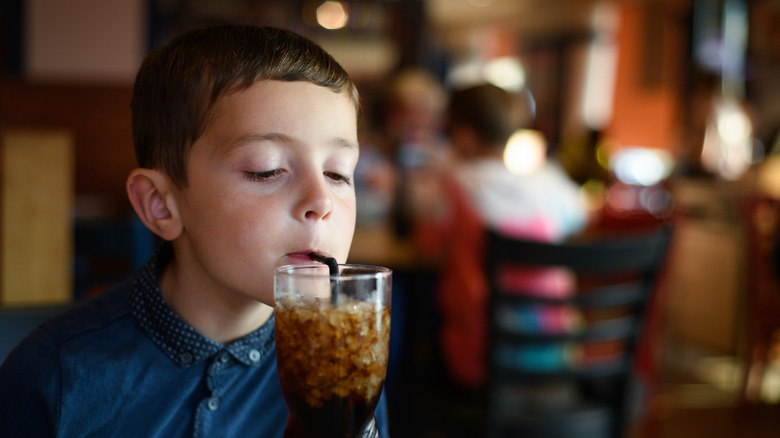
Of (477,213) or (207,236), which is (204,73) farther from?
(477,213)

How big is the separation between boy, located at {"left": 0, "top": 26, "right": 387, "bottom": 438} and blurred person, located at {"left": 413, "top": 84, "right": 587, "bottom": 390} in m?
1.42

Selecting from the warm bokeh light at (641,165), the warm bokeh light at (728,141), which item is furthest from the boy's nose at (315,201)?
the warm bokeh light at (641,165)

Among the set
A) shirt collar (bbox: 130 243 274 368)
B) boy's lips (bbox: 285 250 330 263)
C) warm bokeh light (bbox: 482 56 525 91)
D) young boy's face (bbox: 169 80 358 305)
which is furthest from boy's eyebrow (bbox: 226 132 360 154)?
warm bokeh light (bbox: 482 56 525 91)

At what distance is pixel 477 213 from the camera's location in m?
2.19

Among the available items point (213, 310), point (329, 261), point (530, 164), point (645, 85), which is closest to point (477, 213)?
point (213, 310)

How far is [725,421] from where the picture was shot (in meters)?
3.49

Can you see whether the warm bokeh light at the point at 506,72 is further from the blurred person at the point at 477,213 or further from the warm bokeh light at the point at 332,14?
the blurred person at the point at 477,213

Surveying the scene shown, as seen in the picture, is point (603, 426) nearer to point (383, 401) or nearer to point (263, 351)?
point (383, 401)

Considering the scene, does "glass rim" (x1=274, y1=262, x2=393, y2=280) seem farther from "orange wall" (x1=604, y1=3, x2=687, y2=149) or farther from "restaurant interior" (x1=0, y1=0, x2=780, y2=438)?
"orange wall" (x1=604, y1=3, x2=687, y2=149)

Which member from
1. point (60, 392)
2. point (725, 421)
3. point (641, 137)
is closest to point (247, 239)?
point (60, 392)

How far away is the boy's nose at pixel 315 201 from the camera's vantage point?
663mm

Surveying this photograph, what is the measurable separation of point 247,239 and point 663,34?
7.93 meters

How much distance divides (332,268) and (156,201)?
0.91 feet

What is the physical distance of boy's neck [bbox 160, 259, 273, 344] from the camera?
0.78 m
